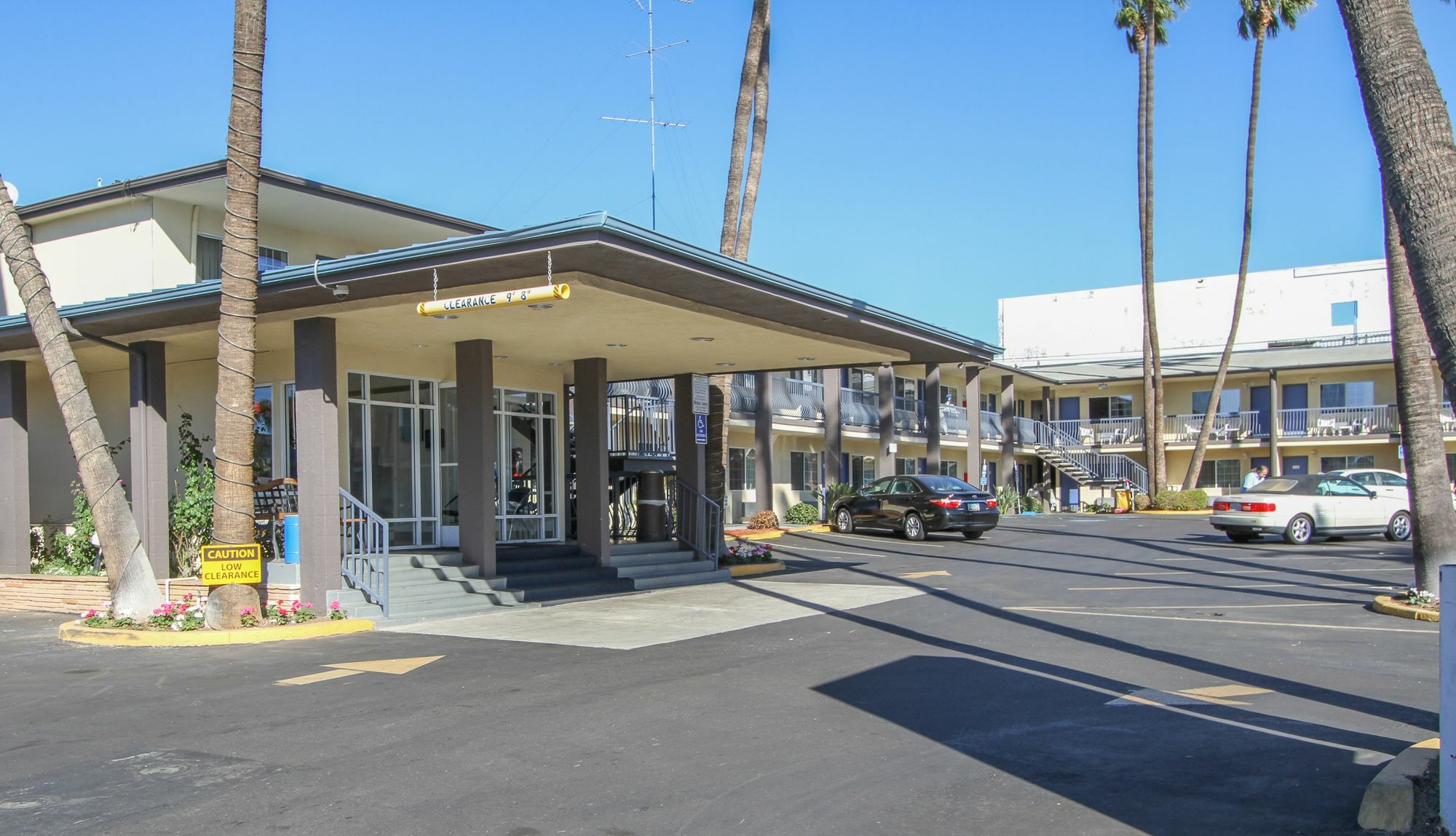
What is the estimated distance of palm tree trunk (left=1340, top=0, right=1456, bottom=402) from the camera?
5316 millimetres

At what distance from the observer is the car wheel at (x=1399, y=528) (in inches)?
950

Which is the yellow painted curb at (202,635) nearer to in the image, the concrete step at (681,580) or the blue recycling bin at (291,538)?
the blue recycling bin at (291,538)

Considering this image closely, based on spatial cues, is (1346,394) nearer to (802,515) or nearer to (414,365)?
(802,515)

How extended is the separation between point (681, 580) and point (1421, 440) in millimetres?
10359

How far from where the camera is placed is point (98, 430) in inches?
540

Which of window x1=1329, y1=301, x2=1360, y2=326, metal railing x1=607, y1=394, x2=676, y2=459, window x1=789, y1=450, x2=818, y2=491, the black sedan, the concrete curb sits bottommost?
the concrete curb

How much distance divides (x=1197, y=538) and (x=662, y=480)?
14046 millimetres

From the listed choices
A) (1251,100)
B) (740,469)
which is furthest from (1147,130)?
(740,469)

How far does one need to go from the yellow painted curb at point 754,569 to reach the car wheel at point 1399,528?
14.1m

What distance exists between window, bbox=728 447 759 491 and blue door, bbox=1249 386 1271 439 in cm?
2225

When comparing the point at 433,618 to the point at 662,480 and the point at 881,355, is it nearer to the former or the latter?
the point at 662,480

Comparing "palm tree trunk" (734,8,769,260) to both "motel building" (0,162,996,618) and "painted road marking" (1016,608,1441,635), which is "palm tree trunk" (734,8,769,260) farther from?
"painted road marking" (1016,608,1441,635)

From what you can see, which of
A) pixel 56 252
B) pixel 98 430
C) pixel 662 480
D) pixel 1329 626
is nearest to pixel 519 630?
pixel 98 430

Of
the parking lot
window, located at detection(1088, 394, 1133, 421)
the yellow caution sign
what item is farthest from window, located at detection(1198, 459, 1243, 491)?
the yellow caution sign
